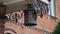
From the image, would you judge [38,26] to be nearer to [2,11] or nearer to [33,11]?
[33,11]

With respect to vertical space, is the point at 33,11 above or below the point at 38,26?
above

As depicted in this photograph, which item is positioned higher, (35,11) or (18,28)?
(35,11)

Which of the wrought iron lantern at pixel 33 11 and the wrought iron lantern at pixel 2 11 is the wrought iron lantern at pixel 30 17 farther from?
the wrought iron lantern at pixel 2 11

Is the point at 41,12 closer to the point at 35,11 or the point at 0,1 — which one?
the point at 35,11

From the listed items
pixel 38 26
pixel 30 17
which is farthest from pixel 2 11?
pixel 38 26

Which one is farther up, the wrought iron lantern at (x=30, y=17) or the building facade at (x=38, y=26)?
the wrought iron lantern at (x=30, y=17)

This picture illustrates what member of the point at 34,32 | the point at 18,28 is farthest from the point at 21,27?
the point at 34,32

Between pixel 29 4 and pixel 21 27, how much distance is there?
25.0 ft

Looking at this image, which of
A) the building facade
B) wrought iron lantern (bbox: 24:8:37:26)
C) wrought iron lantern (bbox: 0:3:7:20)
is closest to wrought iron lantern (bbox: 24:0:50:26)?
wrought iron lantern (bbox: 24:8:37:26)

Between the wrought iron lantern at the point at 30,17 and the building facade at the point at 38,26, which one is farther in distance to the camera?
the building facade at the point at 38,26

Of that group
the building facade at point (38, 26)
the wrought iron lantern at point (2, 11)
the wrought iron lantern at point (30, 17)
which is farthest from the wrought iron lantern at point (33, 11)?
the building facade at point (38, 26)

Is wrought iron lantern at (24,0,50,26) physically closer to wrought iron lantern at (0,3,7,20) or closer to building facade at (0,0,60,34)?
wrought iron lantern at (0,3,7,20)

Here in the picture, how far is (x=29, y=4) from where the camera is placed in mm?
3807

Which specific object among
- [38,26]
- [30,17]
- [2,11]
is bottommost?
[38,26]
